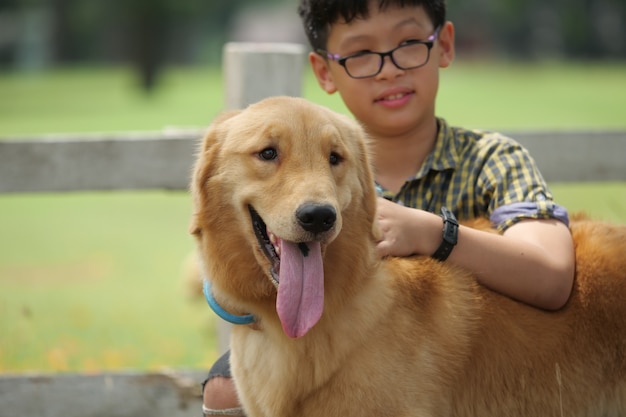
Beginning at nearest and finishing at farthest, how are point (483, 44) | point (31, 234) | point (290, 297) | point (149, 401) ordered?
1. point (290, 297)
2. point (149, 401)
3. point (31, 234)
4. point (483, 44)

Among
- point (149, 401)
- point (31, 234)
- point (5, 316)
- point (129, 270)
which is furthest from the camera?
point (31, 234)

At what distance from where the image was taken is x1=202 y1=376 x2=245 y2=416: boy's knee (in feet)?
11.3

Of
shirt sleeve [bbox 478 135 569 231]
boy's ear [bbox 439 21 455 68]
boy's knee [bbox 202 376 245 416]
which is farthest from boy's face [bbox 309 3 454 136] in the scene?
boy's knee [bbox 202 376 245 416]

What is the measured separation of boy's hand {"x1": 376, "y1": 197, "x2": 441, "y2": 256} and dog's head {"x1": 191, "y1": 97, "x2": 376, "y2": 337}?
0.37 ft

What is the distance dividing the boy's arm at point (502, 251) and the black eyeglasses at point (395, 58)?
2.23 feet

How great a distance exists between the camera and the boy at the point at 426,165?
3217 mm

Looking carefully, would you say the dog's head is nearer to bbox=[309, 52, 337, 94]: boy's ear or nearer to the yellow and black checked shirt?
the yellow and black checked shirt

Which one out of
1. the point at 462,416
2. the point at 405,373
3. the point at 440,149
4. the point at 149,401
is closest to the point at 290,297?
the point at 405,373

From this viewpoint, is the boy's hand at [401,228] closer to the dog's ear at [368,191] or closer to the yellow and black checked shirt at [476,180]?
the dog's ear at [368,191]

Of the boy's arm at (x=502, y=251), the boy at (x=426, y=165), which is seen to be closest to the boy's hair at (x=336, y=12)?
the boy at (x=426, y=165)

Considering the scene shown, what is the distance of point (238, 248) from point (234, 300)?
0.21 meters

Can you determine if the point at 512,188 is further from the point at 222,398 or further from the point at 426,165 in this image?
the point at 222,398

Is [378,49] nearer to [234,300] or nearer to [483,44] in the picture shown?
[234,300]

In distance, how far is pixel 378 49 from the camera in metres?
3.65
